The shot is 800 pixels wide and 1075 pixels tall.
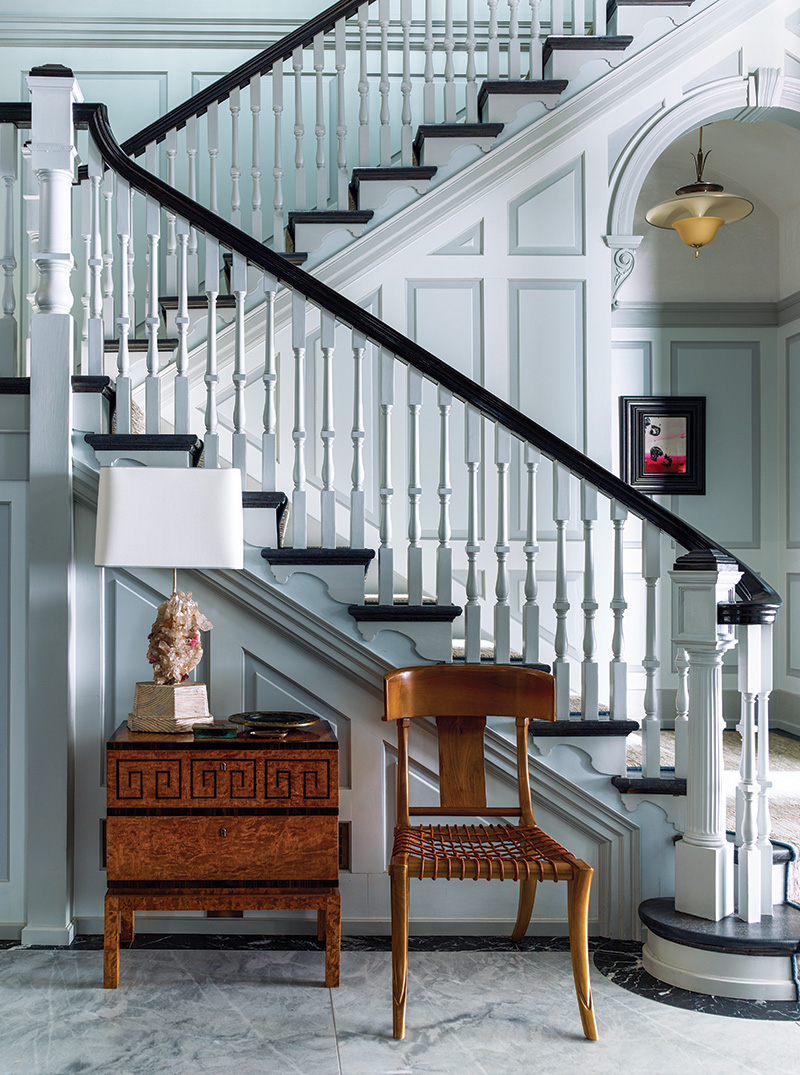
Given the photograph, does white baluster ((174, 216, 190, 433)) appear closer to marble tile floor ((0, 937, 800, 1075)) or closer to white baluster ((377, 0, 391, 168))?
white baluster ((377, 0, 391, 168))

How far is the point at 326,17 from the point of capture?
4066 mm

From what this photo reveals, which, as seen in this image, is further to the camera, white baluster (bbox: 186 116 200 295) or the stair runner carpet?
white baluster (bbox: 186 116 200 295)

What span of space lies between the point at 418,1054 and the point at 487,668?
1.07 m

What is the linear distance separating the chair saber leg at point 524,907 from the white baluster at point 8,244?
237 cm

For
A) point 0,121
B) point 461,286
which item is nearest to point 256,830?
point 0,121

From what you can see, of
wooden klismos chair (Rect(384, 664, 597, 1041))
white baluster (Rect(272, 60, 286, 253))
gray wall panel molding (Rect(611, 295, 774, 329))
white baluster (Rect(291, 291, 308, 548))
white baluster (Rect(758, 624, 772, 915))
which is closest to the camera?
wooden klismos chair (Rect(384, 664, 597, 1041))

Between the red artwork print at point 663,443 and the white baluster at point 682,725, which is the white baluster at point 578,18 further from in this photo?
the white baluster at point 682,725

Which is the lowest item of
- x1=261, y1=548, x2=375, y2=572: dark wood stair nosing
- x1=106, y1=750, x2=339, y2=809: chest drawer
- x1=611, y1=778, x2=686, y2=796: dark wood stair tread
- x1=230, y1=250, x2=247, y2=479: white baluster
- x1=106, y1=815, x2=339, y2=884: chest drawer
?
x1=106, y1=815, x2=339, y2=884: chest drawer

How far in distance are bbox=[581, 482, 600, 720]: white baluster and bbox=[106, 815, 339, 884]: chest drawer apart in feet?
3.05

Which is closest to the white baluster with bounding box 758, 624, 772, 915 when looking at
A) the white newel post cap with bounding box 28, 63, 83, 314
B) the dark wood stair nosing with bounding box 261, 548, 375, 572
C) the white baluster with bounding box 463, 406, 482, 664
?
the white baluster with bounding box 463, 406, 482, 664

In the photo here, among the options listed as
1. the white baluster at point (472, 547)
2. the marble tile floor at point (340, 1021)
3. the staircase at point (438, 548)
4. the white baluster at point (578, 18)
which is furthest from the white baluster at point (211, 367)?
the white baluster at point (578, 18)

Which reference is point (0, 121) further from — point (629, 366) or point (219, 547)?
point (629, 366)

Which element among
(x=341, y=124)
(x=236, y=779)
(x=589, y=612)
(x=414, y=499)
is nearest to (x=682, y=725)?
(x=589, y=612)

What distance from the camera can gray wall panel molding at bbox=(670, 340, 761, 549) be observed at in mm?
5379
